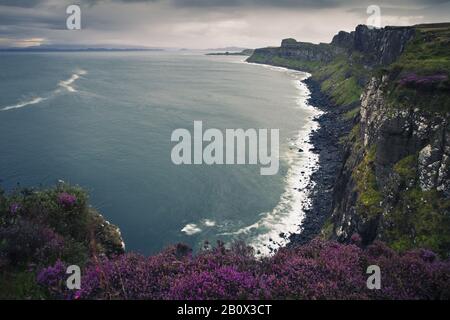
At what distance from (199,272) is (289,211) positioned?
51087mm

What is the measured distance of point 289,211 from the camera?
63875mm

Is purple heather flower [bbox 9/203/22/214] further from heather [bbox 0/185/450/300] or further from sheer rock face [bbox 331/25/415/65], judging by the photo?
sheer rock face [bbox 331/25/415/65]

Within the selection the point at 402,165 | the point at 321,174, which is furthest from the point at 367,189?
the point at 321,174

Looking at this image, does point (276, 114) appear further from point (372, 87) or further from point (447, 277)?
point (447, 277)

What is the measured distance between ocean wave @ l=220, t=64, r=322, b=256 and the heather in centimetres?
1938

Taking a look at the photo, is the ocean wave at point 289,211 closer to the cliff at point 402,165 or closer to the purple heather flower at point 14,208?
the cliff at point 402,165

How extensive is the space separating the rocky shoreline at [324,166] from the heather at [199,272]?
125 ft

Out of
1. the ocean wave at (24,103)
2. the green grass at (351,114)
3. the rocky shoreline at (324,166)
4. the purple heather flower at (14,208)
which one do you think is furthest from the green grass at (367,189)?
the ocean wave at (24,103)

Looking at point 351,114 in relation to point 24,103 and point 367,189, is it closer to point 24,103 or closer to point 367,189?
point 367,189

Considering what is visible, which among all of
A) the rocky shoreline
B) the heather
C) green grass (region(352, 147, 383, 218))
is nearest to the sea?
the rocky shoreline

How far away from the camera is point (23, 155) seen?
Answer: 273 ft

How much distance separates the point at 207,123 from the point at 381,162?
80.8m

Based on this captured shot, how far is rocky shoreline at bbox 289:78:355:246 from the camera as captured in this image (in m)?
58.1

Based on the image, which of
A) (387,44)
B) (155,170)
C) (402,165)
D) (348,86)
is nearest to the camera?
(402,165)
